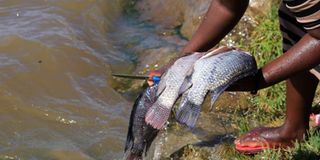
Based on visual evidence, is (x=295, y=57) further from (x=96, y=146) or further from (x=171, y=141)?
(x=96, y=146)

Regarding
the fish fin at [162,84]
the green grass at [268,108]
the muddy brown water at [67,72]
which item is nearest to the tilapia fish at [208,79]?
the fish fin at [162,84]

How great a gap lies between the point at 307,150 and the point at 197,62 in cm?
138

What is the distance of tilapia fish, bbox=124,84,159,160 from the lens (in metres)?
Result: 3.04

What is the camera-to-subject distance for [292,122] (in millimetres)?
3914

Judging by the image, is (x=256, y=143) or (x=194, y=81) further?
(x=256, y=143)

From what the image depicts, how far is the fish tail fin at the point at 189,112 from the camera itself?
110 inches

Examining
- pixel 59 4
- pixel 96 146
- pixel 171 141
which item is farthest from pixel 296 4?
pixel 59 4

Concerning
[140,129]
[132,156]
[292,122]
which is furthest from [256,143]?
[140,129]

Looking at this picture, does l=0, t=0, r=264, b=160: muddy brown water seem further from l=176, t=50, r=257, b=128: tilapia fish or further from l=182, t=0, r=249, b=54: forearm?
l=176, t=50, r=257, b=128: tilapia fish

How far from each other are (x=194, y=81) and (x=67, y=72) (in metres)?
3.45

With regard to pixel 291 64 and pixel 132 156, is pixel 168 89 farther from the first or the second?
pixel 132 156

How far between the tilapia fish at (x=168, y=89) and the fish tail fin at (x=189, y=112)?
5 centimetres

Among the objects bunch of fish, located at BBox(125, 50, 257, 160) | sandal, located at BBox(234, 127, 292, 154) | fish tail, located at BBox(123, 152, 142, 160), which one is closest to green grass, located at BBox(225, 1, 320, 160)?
sandal, located at BBox(234, 127, 292, 154)

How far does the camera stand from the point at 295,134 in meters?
3.97
